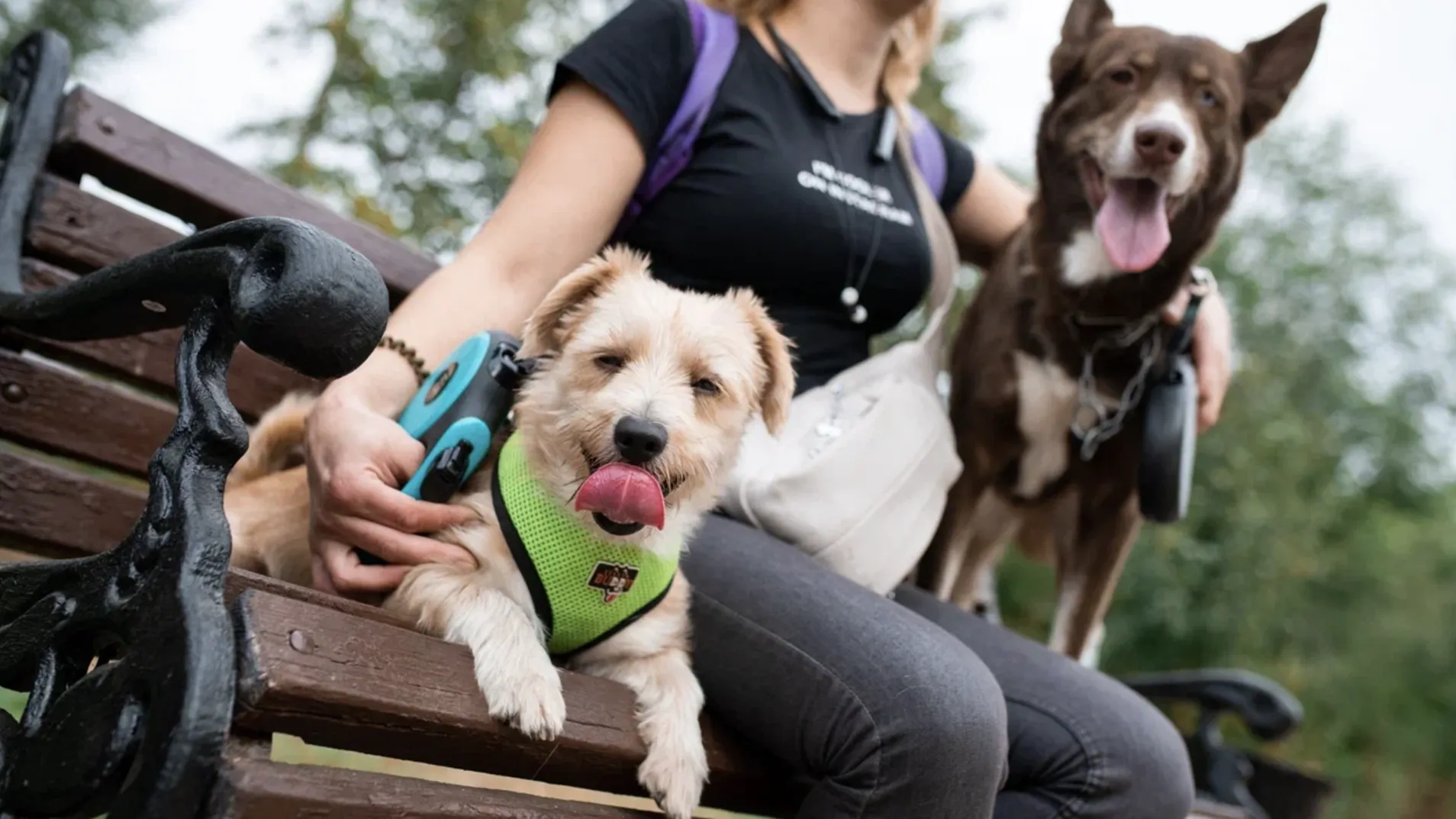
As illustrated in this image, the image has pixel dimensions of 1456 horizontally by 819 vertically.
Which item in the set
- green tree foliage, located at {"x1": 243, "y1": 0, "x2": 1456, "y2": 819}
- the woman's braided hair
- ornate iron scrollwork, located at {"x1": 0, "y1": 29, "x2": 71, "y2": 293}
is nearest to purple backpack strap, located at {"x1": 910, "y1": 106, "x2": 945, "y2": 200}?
the woman's braided hair

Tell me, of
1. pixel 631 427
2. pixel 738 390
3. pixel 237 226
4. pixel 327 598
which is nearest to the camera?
pixel 237 226

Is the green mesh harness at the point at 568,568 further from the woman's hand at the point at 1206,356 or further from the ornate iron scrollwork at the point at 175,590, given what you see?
the woman's hand at the point at 1206,356

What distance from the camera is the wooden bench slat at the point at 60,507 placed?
1.98 m

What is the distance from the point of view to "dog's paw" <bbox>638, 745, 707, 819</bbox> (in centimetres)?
159

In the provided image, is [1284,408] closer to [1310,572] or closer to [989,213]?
[1310,572]

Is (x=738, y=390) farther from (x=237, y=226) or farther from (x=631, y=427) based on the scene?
(x=237, y=226)

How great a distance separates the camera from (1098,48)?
2871 mm

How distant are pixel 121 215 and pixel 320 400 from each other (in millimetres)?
719

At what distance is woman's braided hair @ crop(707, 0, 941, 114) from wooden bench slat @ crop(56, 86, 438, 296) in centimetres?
A: 103

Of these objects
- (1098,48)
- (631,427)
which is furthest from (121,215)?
(1098,48)

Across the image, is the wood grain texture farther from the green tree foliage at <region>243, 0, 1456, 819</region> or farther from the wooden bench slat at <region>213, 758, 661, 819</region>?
the green tree foliage at <region>243, 0, 1456, 819</region>

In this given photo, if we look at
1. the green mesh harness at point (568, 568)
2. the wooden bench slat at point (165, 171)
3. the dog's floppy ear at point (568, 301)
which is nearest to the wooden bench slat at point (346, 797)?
the green mesh harness at point (568, 568)

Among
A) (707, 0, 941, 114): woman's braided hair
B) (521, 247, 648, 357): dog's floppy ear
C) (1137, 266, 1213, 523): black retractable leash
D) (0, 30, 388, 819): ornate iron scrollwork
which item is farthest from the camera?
(707, 0, 941, 114): woman's braided hair

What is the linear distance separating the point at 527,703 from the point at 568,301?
0.76 m
